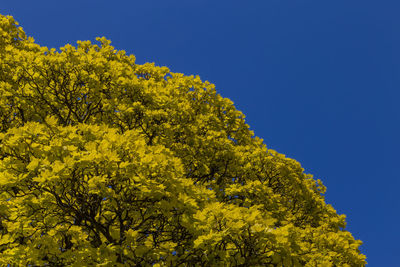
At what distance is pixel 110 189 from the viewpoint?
859 cm

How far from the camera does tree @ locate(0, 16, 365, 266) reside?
29.2 feet

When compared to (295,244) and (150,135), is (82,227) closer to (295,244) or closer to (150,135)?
(150,135)

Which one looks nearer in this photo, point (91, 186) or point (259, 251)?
point (91, 186)

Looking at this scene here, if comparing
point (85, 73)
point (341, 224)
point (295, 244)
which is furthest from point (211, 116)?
point (341, 224)

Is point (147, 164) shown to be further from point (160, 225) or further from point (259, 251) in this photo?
point (259, 251)

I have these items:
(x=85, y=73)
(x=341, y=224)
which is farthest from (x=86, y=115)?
(x=341, y=224)

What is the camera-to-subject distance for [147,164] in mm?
9250

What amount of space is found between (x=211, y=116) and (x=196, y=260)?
10.5 m

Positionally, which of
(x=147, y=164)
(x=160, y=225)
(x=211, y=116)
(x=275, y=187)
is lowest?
(x=160, y=225)

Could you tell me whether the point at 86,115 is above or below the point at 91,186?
above

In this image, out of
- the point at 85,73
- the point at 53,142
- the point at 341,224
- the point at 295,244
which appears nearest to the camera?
the point at 53,142

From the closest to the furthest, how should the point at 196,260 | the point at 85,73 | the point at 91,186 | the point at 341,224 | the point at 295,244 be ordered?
the point at 91,186, the point at 196,260, the point at 295,244, the point at 85,73, the point at 341,224

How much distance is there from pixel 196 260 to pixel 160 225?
68.4 inches

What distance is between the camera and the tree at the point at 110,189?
8898 millimetres
